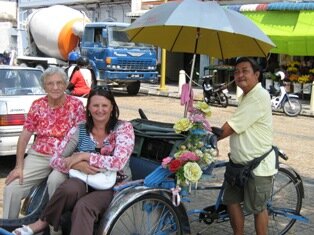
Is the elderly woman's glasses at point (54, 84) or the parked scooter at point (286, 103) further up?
the elderly woman's glasses at point (54, 84)

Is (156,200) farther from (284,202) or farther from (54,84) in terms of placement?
(284,202)

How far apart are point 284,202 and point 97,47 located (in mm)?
14663

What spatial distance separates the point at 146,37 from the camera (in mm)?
4793

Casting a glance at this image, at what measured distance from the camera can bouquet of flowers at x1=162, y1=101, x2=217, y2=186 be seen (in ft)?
12.0

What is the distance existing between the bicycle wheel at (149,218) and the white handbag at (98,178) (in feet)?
0.80

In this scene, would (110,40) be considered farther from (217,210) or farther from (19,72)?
(217,210)

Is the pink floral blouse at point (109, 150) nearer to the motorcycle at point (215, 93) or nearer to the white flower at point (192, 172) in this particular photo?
the white flower at point (192, 172)

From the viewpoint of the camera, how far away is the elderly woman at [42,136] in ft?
13.6

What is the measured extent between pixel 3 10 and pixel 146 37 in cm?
3005

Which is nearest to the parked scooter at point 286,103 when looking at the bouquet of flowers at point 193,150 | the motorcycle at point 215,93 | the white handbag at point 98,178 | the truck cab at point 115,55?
the motorcycle at point 215,93

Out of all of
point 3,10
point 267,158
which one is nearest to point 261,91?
point 267,158

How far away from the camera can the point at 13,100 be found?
6.60 m

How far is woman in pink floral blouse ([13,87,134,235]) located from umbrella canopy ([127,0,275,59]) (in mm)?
782

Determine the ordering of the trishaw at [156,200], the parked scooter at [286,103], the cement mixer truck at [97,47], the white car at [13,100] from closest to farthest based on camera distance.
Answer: the trishaw at [156,200], the white car at [13,100], the parked scooter at [286,103], the cement mixer truck at [97,47]
